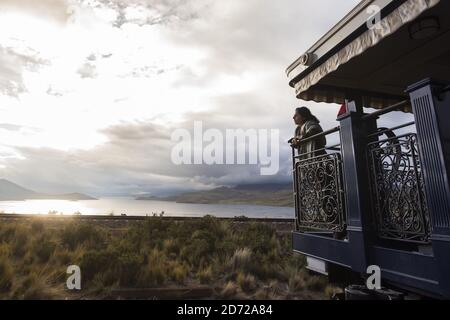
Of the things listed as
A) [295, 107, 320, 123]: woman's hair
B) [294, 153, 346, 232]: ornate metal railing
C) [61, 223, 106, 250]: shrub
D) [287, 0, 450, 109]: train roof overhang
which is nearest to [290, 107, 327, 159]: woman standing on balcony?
[295, 107, 320, 123]: woman's hair

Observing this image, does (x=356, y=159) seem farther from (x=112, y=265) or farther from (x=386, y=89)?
(x=112, y=265)

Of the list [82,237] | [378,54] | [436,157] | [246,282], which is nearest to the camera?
[436,157]

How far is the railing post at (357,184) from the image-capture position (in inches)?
123

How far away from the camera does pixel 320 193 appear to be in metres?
4.03

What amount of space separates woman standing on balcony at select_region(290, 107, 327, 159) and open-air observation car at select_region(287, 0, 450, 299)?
14cm

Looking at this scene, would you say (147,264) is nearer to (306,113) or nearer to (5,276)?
(5,276)

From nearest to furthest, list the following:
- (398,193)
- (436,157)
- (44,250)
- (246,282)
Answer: (436,157) → (398,193) → (246,282) → (44,250)

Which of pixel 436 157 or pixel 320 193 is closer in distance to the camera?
pixel 436 157

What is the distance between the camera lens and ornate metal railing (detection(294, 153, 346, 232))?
3643 millimetres

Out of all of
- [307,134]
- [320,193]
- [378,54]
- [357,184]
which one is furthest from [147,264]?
[378,54]

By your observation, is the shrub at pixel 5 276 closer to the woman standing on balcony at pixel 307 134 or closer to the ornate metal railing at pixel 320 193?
the ornate metal railing at pixel 320 193

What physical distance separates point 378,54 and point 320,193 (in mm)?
2500

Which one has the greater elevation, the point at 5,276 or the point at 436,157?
the point at 436,157

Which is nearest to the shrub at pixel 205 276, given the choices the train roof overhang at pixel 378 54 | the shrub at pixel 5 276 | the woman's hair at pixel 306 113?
the shrub at pixel 5 276
